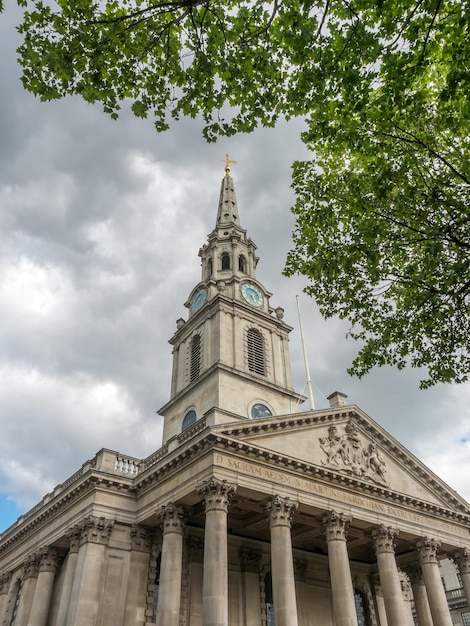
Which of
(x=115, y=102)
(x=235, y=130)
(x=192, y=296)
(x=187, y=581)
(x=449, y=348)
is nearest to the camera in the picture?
(x=115, y=102)

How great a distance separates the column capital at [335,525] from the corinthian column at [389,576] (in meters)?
2.49

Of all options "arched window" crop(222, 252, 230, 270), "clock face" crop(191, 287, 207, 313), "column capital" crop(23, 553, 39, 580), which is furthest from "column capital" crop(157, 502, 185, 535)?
"arched window" crop(222, 252, 230, 270)

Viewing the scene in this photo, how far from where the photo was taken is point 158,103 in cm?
1280

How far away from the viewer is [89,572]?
23.7 metres

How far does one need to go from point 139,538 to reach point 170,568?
4.16m

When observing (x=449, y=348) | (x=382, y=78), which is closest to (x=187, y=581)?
(x=449, y=348)

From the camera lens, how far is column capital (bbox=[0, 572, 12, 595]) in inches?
1255

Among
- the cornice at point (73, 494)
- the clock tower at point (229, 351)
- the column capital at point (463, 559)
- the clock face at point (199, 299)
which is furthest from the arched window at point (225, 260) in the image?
the column capital at point (463, 559)

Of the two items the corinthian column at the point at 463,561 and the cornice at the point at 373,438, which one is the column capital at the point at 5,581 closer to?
the cornice at the point at 373,438

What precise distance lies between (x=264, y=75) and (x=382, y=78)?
2951 millimetres

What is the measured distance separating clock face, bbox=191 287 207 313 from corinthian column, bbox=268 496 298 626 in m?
21.6

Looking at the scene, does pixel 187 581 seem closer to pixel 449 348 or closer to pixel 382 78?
pixel 449 348

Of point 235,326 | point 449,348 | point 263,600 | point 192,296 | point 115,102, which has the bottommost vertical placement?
point 263,600

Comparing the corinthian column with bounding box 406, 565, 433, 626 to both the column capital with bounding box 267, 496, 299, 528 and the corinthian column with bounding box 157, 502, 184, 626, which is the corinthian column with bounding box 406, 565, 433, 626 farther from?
the corinthian column with bounding box 157, 502, 184, 626
